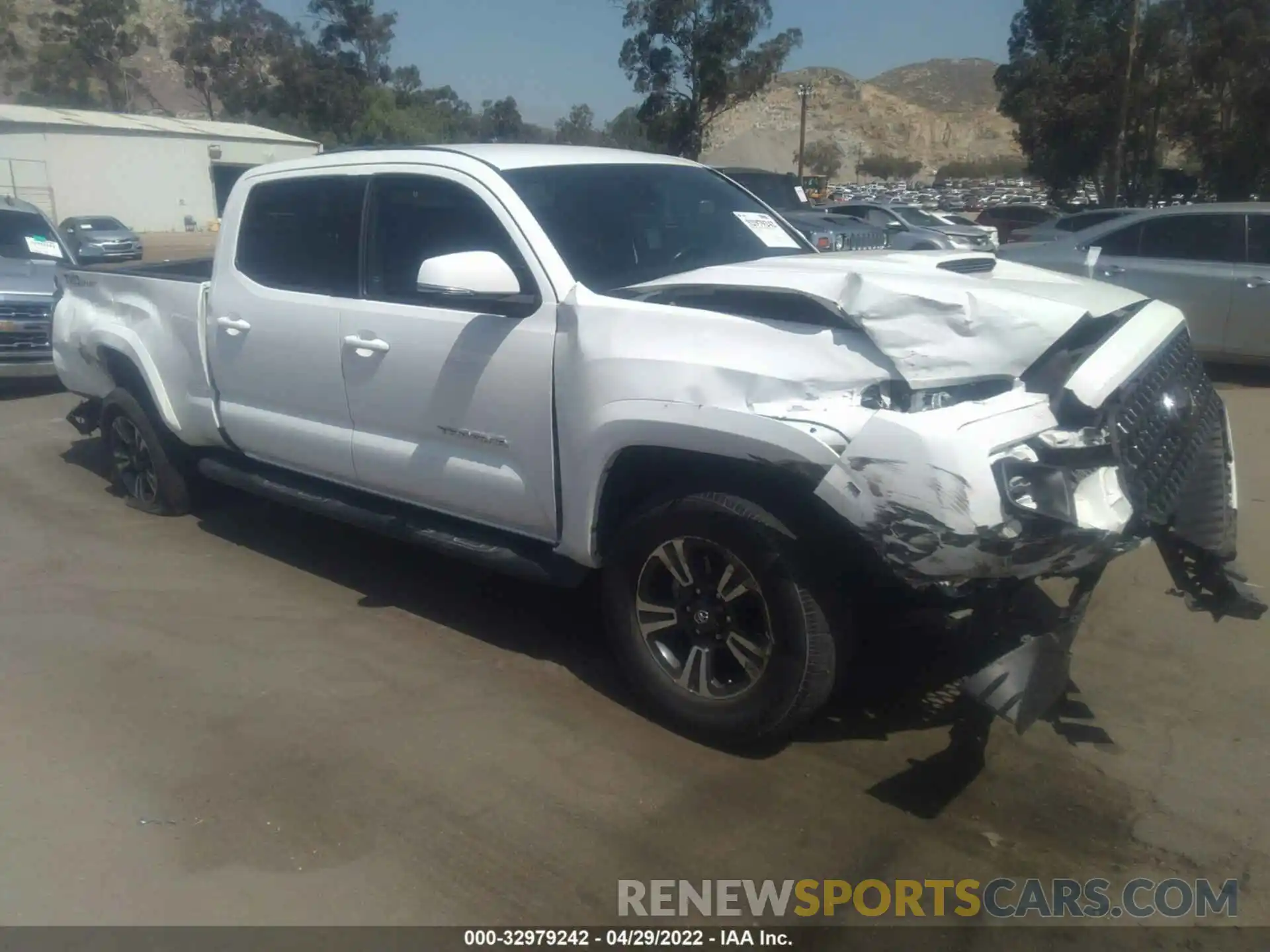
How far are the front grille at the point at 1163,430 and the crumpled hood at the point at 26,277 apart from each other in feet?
29.4

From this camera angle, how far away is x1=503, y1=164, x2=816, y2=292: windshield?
13.8ft

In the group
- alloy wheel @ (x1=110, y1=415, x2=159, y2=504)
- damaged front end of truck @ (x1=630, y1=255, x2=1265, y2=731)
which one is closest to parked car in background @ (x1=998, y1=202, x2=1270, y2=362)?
damaged front end of truck @ (x1=630, y1=255, x2=1265, y2=731)

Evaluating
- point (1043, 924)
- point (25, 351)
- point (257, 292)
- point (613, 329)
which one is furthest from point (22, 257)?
point (1043, 924)

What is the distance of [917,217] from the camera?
23922 mm

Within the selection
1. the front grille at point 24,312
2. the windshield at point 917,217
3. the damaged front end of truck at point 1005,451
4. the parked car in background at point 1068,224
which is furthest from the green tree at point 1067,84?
the damaged front end of truck at point 1005,451

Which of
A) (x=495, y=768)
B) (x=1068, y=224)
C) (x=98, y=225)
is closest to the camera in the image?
(x=495, y=768)

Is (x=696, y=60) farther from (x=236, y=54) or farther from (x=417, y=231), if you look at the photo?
(x=236, y=54)

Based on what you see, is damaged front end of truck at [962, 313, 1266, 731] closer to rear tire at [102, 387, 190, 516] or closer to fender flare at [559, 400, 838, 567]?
fender flare at [559, 400, 838, 567]

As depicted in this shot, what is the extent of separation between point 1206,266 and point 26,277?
10.6m

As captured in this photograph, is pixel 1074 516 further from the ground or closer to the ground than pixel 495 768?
further from the ground

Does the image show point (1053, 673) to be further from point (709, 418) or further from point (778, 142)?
point (778, 142)

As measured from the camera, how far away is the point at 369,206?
15.6 feet

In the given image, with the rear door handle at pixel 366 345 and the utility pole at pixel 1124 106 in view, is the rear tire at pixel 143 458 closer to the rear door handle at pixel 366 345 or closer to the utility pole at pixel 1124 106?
the rear door handle at pixel 366 345

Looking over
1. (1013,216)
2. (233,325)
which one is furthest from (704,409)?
(1013,216)
